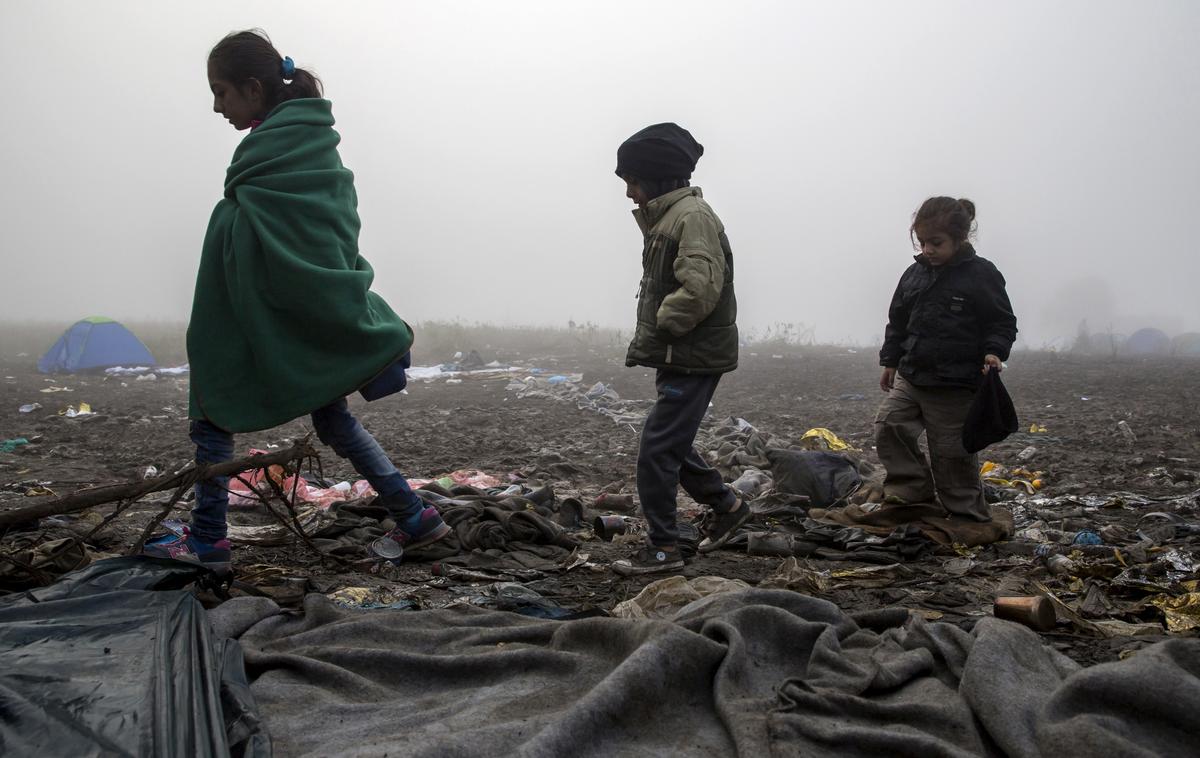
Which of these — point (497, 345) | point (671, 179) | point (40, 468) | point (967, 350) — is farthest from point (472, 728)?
point (497, 345)

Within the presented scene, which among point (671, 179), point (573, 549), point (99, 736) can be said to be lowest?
point (573, 549)

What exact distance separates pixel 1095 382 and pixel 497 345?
12.3 m

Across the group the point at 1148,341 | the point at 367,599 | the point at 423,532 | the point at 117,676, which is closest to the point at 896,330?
the point at 423,532

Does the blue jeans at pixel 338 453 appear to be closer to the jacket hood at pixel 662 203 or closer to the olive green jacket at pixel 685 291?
the olive green jacket at pixel 685 291

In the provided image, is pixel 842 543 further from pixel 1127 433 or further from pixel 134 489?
pixel 1127 433

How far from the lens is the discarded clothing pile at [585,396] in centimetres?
903

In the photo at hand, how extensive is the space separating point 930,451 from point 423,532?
2.72 meters

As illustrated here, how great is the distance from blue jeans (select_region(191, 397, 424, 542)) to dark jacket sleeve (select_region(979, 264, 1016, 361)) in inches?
116

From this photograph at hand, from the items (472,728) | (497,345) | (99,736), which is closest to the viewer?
(99,736)

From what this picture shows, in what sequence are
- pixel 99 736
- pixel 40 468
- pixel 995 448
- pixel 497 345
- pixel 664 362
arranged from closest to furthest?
pixel 99 736, pixel 664 362, pixel 40 468, pixel 995 448, pixel 497 345

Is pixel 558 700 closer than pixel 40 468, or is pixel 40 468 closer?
pixel 558 700

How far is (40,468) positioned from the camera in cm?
578

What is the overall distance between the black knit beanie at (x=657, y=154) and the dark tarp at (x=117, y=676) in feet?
8.53

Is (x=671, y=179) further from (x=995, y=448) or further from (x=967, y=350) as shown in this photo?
(x=995, y=448)
